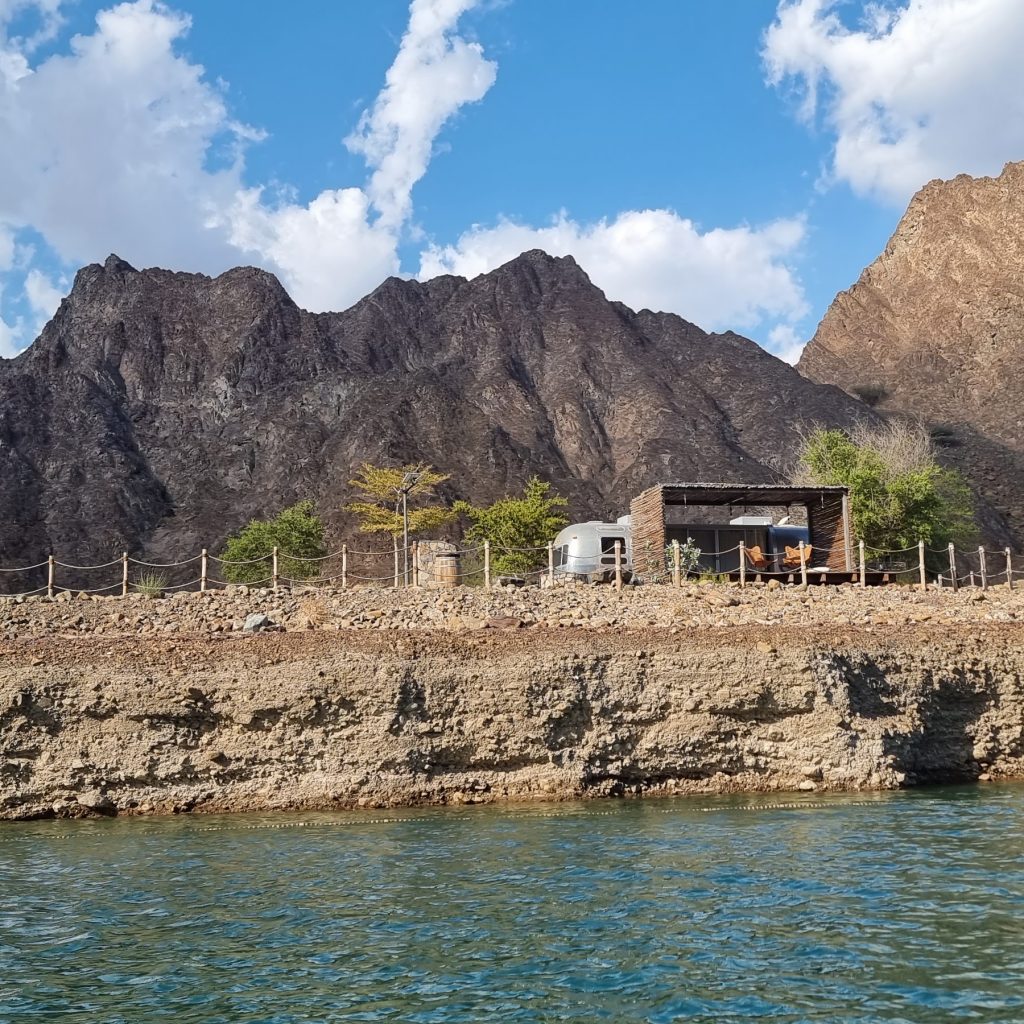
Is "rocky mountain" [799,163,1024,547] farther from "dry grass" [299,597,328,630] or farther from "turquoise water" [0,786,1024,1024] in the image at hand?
"turquoise water" [0,786,1024,1024]

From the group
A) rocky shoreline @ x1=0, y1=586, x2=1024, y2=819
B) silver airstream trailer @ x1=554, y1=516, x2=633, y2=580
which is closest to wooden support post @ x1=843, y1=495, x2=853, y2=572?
silver airstream trailer @ x1=554, y1=516, x2=633, y2=580

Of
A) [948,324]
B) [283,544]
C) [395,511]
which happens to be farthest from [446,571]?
[948,324]

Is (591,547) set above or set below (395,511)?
below

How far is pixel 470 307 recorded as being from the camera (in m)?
115

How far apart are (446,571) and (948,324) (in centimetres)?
9168

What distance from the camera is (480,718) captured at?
54.0ft

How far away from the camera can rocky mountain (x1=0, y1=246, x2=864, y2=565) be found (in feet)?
271

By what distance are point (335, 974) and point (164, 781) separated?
381 inches

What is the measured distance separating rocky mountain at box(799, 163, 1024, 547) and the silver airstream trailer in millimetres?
61306

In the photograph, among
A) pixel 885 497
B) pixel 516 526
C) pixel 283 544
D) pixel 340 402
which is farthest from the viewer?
pixel 340 402

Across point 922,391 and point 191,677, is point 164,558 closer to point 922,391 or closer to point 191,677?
point 191,677

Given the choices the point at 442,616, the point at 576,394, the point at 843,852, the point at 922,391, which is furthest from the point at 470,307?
the point at 843,852

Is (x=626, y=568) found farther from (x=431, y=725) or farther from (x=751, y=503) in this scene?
(x=431, y=725)

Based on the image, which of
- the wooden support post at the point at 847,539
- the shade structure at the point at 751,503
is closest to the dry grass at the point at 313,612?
the shade structure at the point at 751,503
